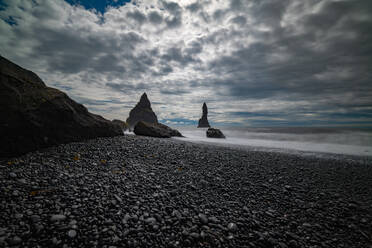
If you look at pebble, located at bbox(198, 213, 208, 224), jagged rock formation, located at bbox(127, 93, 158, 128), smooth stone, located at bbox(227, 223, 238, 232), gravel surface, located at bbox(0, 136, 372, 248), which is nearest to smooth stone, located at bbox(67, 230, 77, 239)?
gravel surface, located at bbox(0, 136, 372, 248)

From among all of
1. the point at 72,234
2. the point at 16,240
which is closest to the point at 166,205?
the point at 72,234

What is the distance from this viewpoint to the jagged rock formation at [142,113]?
127m

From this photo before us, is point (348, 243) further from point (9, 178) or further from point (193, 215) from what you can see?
point (9, 178)

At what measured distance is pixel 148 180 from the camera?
527cm

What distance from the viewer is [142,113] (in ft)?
420

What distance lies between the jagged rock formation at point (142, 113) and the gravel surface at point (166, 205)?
124 m

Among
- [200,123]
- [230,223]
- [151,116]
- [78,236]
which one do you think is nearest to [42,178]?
[78,236]

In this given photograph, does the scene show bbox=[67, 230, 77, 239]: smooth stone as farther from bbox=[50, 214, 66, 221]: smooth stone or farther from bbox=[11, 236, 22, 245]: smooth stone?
bbox=[11, 236, 22, 245]: smooth stone

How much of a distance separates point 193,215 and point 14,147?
24.3 feet

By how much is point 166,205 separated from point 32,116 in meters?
7.26

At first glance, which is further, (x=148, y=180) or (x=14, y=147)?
(x=14, y=147)

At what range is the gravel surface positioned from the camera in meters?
3.06

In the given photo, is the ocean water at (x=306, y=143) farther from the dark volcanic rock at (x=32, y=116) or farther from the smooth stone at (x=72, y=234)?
the smooth stone at (x=72, y=234)

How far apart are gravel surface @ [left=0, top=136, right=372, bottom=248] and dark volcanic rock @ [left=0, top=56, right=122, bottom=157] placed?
70cm
